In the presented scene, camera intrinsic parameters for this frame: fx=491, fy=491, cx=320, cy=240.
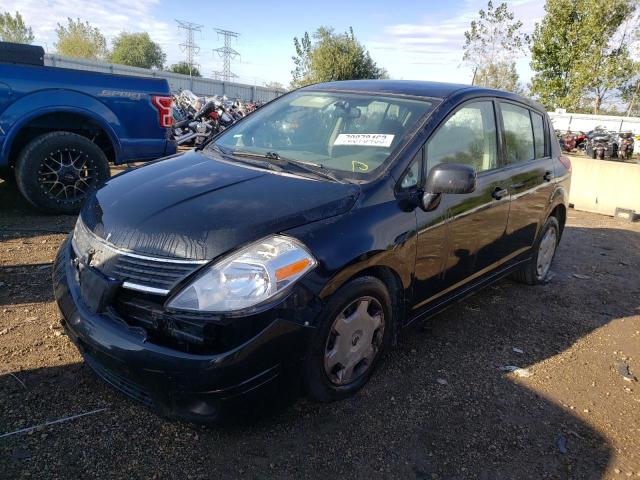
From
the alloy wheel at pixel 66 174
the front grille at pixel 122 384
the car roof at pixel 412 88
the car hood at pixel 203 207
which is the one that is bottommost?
the front grille at pixel 122 384

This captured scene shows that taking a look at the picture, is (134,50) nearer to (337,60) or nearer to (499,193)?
(337,60)

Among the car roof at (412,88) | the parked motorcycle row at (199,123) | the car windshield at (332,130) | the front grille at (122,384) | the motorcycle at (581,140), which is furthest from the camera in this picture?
the motorcycle at (581,140)

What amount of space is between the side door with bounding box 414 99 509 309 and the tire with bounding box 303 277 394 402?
360mm

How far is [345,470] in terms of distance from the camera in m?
2.25

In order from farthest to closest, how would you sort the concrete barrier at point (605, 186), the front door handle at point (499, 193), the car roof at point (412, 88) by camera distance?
the concrete barrier at point (605, 186) < the front door handle at point (499, 193) < the car roof at point (412, 88)

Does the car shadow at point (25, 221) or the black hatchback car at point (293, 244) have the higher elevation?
the black hatchback car at point (293, 244)

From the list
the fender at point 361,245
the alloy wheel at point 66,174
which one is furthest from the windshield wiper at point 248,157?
the alloy wheel at point 66,174

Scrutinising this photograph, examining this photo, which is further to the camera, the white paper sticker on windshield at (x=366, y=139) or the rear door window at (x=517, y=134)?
the rear door window at (x=517, y=134)

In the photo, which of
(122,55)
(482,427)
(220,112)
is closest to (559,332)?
(482,427)

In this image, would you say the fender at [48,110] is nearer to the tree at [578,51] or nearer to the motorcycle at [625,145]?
the motorcycle at [625,145]

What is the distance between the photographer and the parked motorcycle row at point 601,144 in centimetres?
2092

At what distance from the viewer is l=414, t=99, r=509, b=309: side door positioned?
3.01 metres

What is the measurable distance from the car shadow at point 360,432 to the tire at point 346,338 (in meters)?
0.13

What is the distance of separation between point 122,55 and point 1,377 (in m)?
82.6
